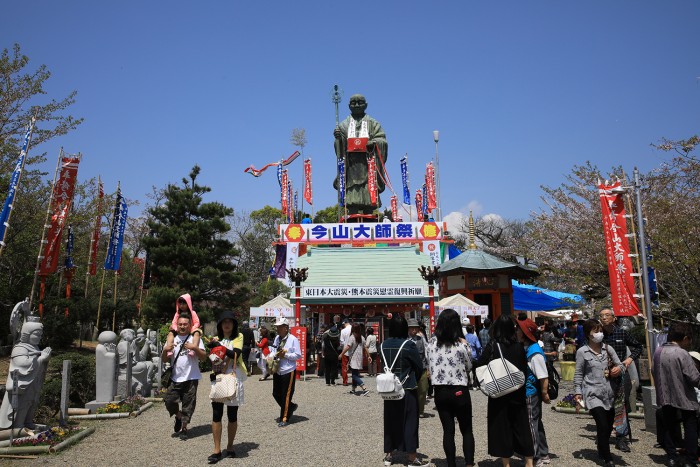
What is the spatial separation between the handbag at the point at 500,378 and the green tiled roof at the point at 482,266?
13.4 metres

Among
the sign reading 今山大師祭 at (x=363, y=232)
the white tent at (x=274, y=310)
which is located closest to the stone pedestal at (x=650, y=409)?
the white tent at (x=274, y=310)

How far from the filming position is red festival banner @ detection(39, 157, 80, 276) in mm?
11359

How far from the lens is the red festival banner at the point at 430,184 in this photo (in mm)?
23219

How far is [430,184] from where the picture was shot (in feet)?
78.9

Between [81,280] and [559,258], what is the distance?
63.5ft

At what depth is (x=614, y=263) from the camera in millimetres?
8336

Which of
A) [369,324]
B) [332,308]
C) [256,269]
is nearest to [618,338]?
[369,324]

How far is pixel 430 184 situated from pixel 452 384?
19.9 meters

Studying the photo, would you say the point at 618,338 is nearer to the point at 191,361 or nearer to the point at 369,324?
the point at 191,361

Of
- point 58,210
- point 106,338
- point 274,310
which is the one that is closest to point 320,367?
point 274,310

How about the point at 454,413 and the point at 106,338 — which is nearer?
the point at 454,413

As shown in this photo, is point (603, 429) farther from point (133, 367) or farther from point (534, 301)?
point (534, 301)

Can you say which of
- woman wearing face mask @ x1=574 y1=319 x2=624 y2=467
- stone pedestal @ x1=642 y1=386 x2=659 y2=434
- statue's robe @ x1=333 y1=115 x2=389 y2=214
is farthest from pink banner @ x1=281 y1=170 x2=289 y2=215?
woman wearing face mask @ x1=574 y1=319 x2=624 y2=467

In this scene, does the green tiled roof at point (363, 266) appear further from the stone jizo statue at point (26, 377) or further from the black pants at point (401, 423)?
the black pants at point (401, 423)
